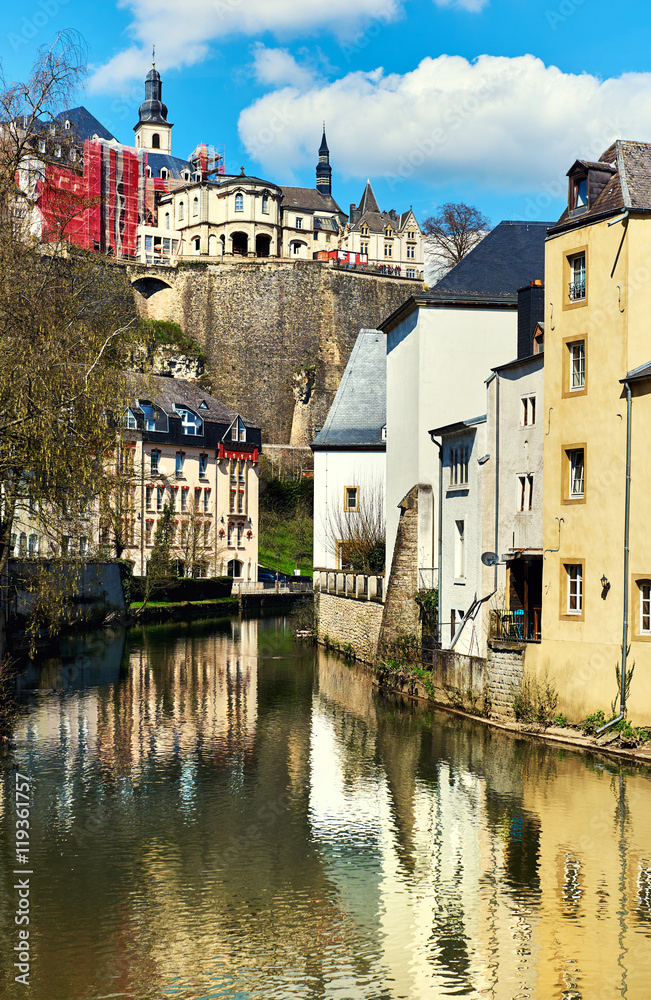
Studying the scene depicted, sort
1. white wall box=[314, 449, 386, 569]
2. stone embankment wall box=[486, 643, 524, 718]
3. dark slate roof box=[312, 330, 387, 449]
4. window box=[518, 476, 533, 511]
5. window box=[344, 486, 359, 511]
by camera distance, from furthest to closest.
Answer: dark slate roof box=[312, 330, 387, 449]
window box=[344, 486, 359, 511]
white wall box=[314, 449, 386, 569]
window box=[518, 476, 533, 511]
stone embankment wall box=[486, 643, 524, 718]

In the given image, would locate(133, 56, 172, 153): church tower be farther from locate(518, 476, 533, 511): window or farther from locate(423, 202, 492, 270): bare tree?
locate(518, 476, 533, 511): window

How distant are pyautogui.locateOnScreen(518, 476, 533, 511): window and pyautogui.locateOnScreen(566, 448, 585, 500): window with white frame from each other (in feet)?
6.86

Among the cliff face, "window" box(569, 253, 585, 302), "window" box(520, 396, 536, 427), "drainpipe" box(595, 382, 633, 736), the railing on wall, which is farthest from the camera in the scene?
the cliff face

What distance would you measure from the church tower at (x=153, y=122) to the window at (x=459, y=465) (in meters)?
86.0

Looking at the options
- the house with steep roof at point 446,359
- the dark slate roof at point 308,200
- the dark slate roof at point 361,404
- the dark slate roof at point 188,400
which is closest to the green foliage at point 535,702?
the house with steep roof at point 446,359

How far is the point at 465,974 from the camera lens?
11109 mm

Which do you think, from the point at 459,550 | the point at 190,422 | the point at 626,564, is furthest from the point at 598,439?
the point at 190,422

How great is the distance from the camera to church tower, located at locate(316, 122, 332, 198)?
405 feet

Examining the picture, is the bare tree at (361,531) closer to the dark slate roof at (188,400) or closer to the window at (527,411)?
the window at (527,411)

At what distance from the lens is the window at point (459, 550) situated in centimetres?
2680

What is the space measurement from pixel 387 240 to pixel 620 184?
292 ft

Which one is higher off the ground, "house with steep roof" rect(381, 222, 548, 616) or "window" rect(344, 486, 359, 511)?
"house with steep roof" rect(381, 222, 548, 616)

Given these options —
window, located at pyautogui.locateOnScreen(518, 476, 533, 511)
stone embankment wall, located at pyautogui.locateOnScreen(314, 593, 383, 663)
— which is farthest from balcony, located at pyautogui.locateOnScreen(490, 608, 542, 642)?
stone embankment wall, located at pyautogui.locateOnScreen(314, 593, 383, 663)

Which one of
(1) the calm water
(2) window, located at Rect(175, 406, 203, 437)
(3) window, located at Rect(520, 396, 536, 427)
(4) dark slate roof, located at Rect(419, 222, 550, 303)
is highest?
(4) dark slate roof, located at Rect(419, 222, 550, 303)
